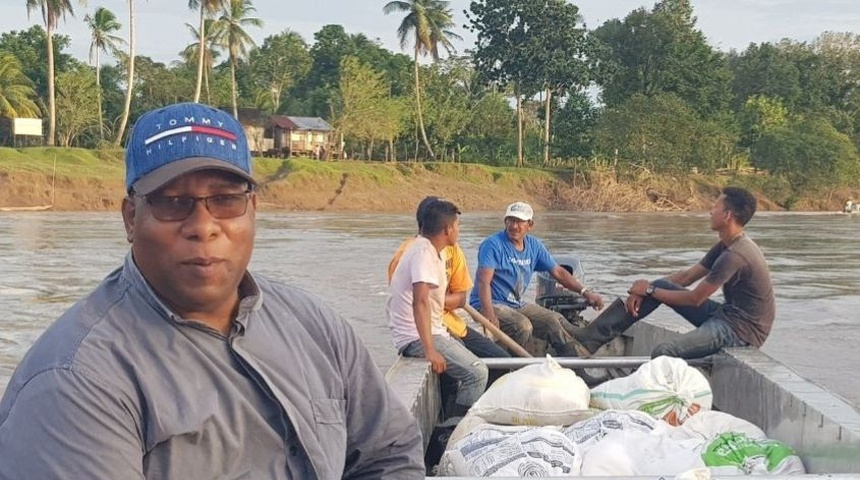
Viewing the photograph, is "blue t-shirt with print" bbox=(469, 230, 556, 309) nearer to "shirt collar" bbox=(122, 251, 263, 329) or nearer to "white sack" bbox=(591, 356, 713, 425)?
"white sack" bbox=(591, 356, 713, 425)

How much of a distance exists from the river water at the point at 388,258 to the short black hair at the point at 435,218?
4.80m

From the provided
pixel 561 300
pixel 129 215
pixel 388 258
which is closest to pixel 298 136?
pixel 388 258

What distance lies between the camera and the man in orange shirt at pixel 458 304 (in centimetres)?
608

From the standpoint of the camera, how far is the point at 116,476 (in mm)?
1369

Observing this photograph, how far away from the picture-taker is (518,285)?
740 centimetres

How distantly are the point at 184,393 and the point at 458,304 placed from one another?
4.67 metres

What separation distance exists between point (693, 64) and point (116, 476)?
55.7 meters

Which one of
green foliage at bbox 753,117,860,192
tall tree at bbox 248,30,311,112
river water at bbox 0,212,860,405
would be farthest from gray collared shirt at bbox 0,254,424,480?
tall tree at bbox 248,30,311,112

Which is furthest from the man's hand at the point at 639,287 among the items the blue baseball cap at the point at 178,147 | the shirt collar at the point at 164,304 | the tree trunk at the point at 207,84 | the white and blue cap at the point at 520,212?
the tree trunk at the point at 207,84

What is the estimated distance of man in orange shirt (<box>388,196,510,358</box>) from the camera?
239 inches

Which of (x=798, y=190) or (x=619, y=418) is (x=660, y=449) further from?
(x=798, y=190)

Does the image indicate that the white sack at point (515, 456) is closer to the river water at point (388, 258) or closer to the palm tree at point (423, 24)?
the river water at point (388, 258)

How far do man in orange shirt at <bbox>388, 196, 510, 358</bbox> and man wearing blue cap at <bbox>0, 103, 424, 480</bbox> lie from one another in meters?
4.29

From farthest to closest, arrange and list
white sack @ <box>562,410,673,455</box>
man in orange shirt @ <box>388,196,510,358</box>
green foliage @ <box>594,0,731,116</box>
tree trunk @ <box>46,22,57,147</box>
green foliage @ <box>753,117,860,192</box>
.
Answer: green foliage @ <box>594,0,731,116</box>
green foliage @ <box>753,117,860,192</box>
tree trunk @ <box>46,22,57,147</box>
man in orange shirt @ <box>388,196,510,358</box>
white sack @ <box>562,410,673,455</box>
